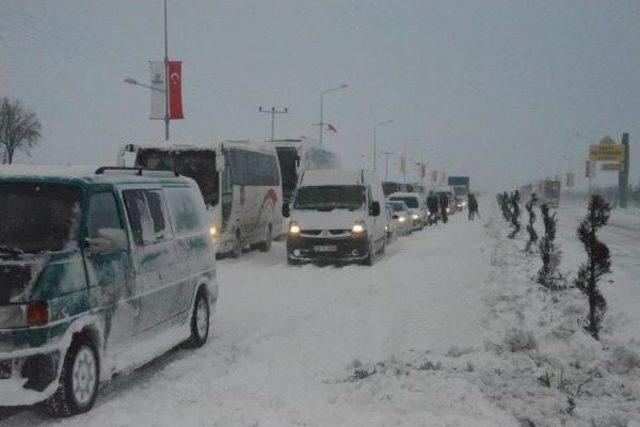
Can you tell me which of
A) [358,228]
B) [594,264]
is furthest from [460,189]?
[594,264]

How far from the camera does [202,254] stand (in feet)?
30.5

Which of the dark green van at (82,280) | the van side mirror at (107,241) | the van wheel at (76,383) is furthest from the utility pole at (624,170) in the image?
the van wheel at (76,383)

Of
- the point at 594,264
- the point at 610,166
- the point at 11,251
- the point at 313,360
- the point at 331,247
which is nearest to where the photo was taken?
the point at 11,251

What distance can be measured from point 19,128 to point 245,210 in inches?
2205

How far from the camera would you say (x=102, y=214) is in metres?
6.85

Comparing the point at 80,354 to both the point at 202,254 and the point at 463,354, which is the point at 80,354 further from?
the point at 463,354

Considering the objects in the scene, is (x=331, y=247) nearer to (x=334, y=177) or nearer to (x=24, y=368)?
(x=334, y=177)

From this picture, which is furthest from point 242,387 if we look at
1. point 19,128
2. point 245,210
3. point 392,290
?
point 19,128

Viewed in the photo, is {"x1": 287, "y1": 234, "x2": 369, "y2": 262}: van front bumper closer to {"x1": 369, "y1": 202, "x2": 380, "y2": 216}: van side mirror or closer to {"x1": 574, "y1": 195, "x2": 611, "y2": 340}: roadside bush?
{"x1": 369, "y1": 202, "x2": 380, "y2": 216}: van side mirror

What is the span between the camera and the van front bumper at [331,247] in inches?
741

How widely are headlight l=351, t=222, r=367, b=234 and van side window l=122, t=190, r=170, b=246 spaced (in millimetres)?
10977

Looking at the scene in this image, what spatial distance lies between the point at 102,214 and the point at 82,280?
0.81 meters

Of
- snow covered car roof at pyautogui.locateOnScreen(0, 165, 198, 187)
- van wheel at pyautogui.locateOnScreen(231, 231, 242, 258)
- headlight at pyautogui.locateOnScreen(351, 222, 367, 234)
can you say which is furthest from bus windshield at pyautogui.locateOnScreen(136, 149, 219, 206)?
snow covered car roof at pyautogui.locateOnScreen(0, 165, 198, 187)

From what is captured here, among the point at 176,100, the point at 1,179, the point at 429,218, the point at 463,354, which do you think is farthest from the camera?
the point at 429,218
